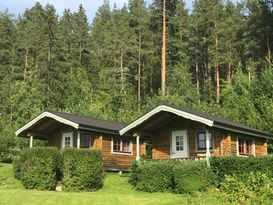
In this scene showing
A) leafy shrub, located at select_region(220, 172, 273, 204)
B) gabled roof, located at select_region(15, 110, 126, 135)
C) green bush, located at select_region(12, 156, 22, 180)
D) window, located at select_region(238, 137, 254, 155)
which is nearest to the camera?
leafy shrub, located at select_region(220, 172, 273, 204)

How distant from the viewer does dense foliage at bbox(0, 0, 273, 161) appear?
53031 millimetres

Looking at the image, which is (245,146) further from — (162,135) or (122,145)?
(122,145)

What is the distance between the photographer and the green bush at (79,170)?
21.7m

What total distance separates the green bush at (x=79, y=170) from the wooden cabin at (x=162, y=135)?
3926 millimetres

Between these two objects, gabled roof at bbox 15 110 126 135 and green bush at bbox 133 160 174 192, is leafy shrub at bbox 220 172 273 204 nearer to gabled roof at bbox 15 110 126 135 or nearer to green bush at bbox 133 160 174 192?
green bush at bbox 133 160 174 192

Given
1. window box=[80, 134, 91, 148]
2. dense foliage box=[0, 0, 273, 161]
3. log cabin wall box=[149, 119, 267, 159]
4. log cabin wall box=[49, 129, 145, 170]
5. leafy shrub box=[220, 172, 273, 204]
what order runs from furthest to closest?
dense foliage box=[0, 0, 273, 161] < window box=[80, 134, 91, 148] < log cabin wall box=[49, 129, 145, 170] < log cabin wall box=[149, 119, 267, 159] < leafy shrub box=[220, 172, 273, 204]

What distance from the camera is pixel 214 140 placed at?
2508 cm

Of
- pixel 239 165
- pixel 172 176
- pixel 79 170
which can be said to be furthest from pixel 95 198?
pixel 239 165

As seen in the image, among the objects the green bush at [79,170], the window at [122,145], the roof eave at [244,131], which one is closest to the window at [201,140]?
the roof eave at [244,131]

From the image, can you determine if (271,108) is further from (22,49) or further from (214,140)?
(22,49)

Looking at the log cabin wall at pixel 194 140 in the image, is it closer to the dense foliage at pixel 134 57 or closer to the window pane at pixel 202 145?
the window pane at pixel 202 145

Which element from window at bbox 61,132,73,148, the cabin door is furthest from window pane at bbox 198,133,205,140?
window at bbox 61,132,73,148

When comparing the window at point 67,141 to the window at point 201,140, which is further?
the window at point 67,141

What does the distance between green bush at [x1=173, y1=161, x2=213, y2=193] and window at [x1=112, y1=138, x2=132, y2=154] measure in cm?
847
